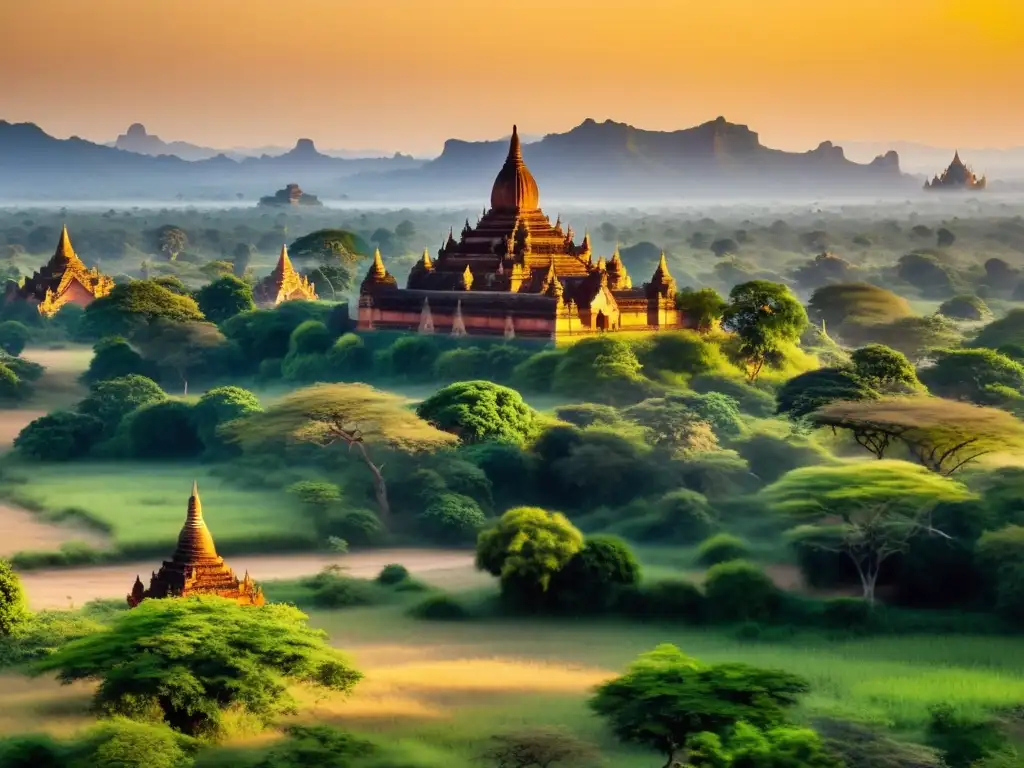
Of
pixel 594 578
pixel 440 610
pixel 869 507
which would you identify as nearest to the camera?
pixel 440 610

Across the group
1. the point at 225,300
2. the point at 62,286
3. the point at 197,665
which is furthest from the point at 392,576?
the point at 62,286

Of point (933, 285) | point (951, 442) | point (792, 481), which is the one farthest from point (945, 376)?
point (933, 285)

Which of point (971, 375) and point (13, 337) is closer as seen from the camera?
point (971, 375)

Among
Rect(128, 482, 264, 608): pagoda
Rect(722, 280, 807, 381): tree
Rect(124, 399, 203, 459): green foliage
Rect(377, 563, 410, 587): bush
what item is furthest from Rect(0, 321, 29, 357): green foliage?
Rect(128, 482, 264, 608): pagoda

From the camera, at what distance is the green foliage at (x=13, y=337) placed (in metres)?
78.9

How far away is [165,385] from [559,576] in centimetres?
3351

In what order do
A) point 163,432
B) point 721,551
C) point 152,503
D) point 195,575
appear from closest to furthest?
point 195,575 → point 721,551 → point 152,503 → point 163,432

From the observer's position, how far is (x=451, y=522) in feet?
140

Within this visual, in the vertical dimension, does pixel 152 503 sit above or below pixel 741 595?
above

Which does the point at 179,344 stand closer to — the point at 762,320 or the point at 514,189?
the point at 514,189

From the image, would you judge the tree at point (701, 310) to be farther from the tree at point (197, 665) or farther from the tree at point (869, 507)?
the tree at point (197, 665)

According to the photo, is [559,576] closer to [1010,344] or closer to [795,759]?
[795,759]

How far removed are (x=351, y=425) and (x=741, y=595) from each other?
14734 mm

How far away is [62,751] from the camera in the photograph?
83.0 feet
